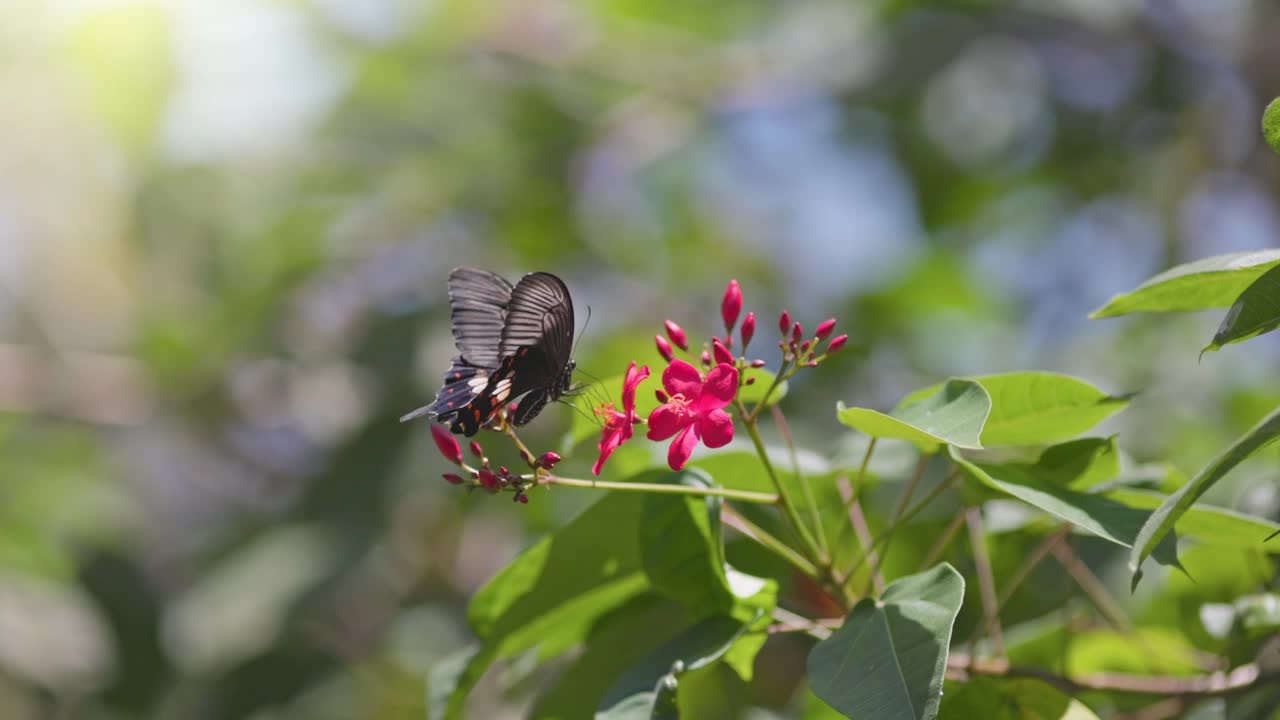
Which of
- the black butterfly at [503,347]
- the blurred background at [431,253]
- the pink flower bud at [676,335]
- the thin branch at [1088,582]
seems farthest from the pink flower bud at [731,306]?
the blurred background at [431,253]

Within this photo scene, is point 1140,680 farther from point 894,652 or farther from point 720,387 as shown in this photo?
point 720,387

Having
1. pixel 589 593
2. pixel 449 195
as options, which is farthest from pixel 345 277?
pixel 589 593

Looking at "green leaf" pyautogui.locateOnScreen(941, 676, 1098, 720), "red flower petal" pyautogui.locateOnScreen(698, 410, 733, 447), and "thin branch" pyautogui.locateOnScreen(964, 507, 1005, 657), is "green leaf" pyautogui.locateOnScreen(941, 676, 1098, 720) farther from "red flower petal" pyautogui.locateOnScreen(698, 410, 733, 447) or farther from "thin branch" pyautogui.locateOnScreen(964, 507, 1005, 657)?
"red flower petal" pyautogui.locateOnScreen(698, 410, 733, 447)

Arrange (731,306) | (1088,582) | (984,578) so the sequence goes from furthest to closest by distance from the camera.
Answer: (1088,582) < (984,578) < (731,306)

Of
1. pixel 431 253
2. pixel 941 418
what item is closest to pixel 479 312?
pixel 941 418

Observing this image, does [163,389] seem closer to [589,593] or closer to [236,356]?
[236,356]

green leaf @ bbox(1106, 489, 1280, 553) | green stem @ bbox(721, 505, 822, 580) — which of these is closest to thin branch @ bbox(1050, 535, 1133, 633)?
green leaf @ bbox(1106, 489, 1280, 553)
